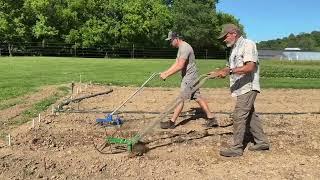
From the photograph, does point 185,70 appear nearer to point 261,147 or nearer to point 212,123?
point 212,123

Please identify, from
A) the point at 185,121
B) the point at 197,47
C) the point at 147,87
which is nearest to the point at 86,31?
the point at 197,47

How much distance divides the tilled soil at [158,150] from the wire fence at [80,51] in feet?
146

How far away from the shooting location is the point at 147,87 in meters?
17.4

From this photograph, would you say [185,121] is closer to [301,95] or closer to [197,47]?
[301,95]

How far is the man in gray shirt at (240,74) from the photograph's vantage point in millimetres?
7492

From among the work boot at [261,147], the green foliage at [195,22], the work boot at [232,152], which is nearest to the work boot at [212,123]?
the work boot at [261,147]

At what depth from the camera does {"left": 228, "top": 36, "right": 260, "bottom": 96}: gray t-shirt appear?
752 cm

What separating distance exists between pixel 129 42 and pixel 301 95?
1843 inches

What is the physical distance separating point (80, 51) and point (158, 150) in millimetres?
50531

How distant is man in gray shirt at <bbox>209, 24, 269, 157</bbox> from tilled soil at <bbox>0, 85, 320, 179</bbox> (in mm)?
397

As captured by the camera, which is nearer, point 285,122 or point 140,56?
point 285,122

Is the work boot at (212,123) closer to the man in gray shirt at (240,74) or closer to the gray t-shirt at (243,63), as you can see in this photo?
the man in gray shirt at (240,74)

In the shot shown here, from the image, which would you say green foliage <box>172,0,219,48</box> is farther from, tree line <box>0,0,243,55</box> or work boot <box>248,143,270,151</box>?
work boot <box>248,143,270,151</box>

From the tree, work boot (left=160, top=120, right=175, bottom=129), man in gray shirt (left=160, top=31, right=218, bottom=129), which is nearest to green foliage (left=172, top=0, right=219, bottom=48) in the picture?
the tree
